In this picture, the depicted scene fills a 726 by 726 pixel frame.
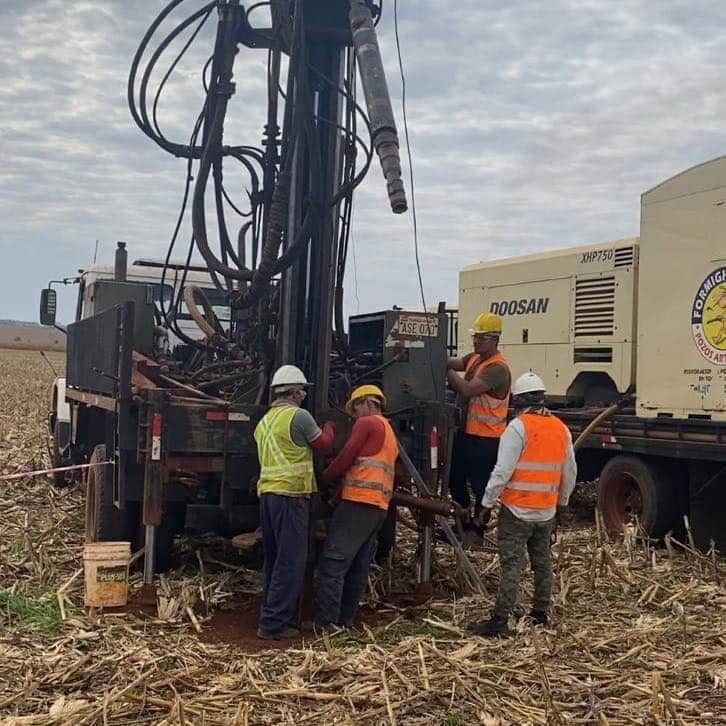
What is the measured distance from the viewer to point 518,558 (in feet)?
22.6

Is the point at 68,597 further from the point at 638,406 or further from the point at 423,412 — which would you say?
the point at 638,406

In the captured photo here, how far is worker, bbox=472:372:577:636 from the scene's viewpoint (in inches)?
271

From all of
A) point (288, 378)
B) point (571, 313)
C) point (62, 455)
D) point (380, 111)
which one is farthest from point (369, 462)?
point (62, 455)

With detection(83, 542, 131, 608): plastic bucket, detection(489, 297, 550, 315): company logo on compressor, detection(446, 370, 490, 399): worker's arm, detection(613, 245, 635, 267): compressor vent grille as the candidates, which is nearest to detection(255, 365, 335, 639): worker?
detection(83, 542, 131, 608): plastic bucket

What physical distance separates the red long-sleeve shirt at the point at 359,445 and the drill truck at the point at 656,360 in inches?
172

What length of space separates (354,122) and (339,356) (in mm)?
1984

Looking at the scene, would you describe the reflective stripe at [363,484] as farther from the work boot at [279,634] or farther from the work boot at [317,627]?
the work boot at [279,634]

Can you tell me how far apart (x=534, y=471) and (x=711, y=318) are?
413 centimetres

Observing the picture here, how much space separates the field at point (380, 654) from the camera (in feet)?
16.8

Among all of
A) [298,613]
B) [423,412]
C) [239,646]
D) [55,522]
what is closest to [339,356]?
[423,412]

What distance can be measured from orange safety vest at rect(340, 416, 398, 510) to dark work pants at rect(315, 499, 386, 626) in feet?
0.20

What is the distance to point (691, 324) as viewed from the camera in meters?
10.4

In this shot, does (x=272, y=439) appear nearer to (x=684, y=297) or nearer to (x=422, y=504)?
(x=422, y=504)

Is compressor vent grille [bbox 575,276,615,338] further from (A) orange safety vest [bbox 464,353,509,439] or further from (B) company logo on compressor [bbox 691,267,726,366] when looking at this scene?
(A) orange safety vest [bbox 464,353,509,439]
